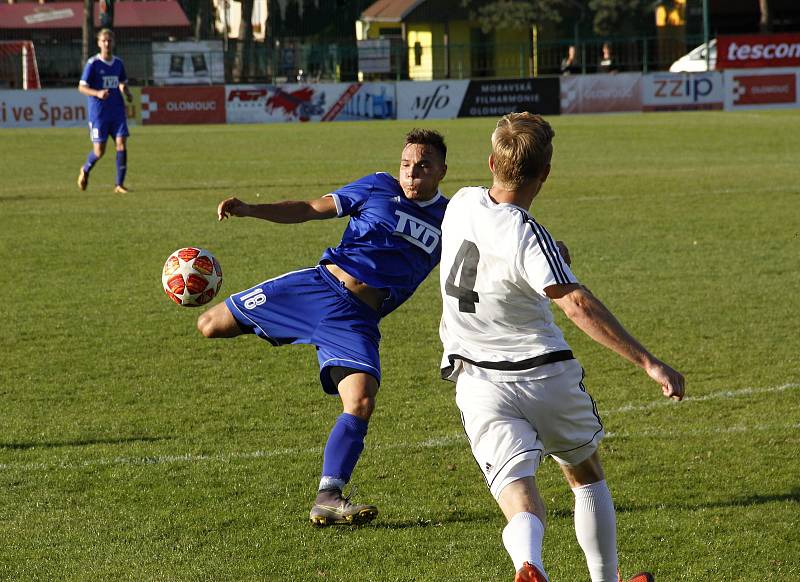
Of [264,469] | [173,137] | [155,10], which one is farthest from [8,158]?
[155,10]

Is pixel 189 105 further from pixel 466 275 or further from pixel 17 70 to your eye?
pixel 466 275

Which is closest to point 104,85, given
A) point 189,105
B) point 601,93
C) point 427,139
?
point 427,139

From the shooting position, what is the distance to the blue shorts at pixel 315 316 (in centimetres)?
533

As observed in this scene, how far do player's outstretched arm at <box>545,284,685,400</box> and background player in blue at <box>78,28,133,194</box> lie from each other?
14363 millimetres

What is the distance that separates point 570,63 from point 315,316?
1387 inches

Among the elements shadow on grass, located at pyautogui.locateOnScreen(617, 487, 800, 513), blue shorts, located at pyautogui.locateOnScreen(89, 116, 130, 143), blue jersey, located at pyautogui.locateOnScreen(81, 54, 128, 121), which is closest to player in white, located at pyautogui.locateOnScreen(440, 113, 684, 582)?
shadow on grass, located at pyautogui.locateOnScreen(617, 487, 800, 513)

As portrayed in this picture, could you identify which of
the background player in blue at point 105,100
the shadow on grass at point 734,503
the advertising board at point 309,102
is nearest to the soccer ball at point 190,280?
the shadow on grass at point 734,503

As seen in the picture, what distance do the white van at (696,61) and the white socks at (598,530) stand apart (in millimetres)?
36916

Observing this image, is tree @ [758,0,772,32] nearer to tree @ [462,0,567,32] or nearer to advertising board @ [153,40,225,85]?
tree @ [462,0,567,32]

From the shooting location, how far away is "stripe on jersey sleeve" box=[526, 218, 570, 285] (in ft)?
11.7

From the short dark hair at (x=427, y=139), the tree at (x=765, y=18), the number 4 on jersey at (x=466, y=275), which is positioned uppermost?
the tree at (x=765, y=18)

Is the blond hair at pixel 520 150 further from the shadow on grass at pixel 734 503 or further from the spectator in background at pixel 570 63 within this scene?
the spectator in background at pixel 570 63

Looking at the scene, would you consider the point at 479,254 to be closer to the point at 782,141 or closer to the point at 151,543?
the point at 151,543

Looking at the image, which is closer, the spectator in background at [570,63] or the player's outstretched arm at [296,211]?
the player's outstretched arm at [296,211]
